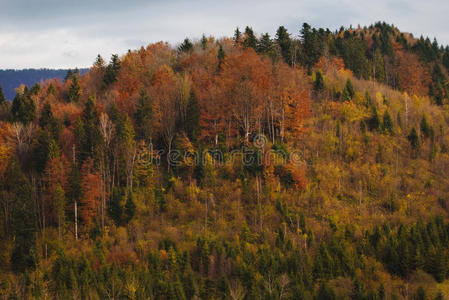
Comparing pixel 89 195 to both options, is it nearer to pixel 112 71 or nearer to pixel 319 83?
pixel 112 71

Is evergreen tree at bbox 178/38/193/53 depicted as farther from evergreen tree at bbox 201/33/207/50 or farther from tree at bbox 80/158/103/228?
tree at bbox 80/158/103/228

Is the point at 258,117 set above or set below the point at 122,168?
above

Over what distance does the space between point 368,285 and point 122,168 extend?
32.1 meters

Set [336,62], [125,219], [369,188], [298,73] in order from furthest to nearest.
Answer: [336,62], [298,73], [369,188], [125,219]

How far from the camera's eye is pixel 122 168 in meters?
52.1

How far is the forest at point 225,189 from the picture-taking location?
41.9 metres

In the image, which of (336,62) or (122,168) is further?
(336,62)

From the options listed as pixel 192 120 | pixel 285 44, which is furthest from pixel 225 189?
pixel 285 44

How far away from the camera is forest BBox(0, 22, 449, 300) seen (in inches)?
1650

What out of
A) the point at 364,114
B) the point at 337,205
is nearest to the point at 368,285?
the point at 337,205

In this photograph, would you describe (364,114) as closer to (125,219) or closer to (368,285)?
(368,285)

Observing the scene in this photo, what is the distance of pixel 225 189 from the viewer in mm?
52188

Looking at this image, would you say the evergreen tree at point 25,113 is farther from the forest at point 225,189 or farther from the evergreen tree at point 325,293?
the evergreen tree at point 325,293

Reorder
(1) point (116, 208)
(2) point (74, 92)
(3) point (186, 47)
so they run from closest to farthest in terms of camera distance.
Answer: (1) point (116, 208)
(2) point (74, 92)
(3) point (186, 47)
